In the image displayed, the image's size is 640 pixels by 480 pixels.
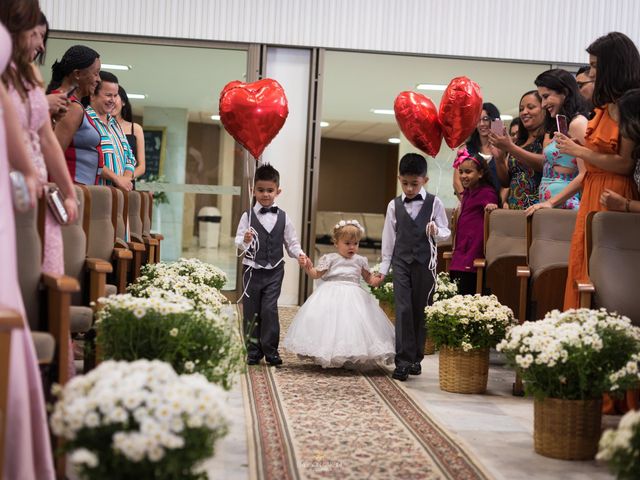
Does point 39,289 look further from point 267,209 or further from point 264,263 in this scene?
point 267,209

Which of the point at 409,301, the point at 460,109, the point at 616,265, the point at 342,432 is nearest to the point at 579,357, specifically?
the point at 616,265

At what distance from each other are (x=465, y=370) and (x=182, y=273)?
2.41 meters

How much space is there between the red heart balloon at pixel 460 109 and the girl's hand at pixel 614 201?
1.98m

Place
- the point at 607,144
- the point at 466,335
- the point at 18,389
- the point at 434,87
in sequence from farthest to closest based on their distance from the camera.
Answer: the point at 434,87
the point at 466,335
the point at 607,144
the point at 18,389

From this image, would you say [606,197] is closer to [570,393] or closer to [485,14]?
[570,393]

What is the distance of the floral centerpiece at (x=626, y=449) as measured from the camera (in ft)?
8.38

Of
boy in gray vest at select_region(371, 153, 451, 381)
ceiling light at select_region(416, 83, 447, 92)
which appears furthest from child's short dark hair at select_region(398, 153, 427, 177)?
ceiling light at select_region(416, 83, 447, 92)

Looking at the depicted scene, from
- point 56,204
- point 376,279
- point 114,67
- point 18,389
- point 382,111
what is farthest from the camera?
point 382,111

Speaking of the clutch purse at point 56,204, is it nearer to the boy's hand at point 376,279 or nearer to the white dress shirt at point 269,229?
the white dress shirt at point 269,229

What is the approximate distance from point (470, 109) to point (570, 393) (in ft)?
10.1

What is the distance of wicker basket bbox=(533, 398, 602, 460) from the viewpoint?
12.3 feet

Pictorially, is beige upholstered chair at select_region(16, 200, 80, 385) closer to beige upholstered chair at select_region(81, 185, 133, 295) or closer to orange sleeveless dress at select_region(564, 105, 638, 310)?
beige upholstered chair at select_region(81, 185, 133, 295)

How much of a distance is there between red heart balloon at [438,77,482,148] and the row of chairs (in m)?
0.80

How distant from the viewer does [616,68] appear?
15.6 feet
